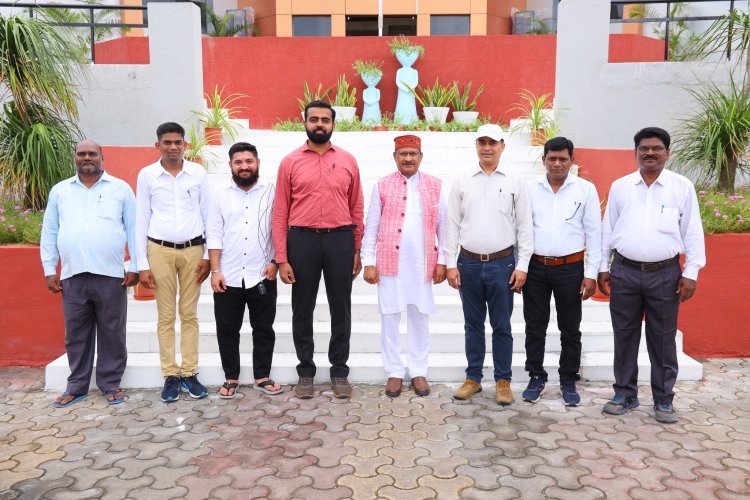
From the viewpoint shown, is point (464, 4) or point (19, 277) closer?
point (19, 277)

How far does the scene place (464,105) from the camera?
392 inches

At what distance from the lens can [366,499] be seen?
3.11 m

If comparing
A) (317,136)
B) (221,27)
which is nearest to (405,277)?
(317,136)

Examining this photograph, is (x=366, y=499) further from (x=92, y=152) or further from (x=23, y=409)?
(x=92, y=152)

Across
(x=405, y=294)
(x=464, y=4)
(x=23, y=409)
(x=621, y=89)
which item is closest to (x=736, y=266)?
(x=405, y=294)

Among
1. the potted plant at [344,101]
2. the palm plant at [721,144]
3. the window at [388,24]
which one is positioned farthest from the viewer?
the window at [388,24]

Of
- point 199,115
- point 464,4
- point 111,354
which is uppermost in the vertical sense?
point 464,4

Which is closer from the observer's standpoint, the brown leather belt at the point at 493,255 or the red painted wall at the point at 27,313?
the brown leather belt at the point at 493,255

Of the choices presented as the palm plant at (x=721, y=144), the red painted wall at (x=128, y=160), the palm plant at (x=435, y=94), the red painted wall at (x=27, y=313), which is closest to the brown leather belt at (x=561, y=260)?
the palm plant at (x=721, y=144)

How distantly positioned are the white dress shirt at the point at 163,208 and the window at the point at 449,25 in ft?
40.7

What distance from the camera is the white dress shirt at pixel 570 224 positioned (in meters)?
4.22

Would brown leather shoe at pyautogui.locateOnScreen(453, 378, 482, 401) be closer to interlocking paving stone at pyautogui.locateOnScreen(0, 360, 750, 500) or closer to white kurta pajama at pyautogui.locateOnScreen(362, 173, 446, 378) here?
interlocking paving stone at pyautogui.locateOnScreen(0, 360, 750, 500)

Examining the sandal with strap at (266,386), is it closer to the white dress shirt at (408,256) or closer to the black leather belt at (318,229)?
the white dress shirt at (408,256)

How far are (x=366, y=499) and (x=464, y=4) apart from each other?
1411cm
